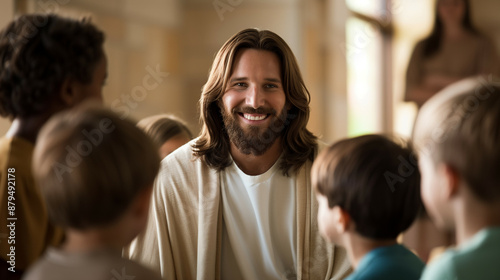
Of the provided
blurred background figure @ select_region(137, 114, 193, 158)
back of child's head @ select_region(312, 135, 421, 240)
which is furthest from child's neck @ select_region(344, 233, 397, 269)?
blurred background figure @ select_region(137, 114, 193, 158)

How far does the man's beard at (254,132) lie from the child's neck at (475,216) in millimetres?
1433

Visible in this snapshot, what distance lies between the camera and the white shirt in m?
2.87

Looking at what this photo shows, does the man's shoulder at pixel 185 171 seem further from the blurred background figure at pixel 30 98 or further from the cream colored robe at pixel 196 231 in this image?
the blurred background figure at pixel 30 98

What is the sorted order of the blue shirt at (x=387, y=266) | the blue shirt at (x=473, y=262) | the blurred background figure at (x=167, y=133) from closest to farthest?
the blue shirt at (x=473, y=262) < the blue shirt at (x=387, y=266) < the blurred background figure at (x=167, y=133)

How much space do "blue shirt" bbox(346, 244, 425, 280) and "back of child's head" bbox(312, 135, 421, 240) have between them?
59 millimetres

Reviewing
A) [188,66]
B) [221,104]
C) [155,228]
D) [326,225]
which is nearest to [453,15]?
[188,66]

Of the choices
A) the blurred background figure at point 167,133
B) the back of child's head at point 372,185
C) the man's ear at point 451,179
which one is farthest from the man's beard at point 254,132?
the man's ear at point 451,179

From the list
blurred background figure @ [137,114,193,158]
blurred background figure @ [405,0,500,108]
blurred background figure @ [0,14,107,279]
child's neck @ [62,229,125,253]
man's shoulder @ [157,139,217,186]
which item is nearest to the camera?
child's neck @ [62,229,125,253]

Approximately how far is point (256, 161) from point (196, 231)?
0.42m

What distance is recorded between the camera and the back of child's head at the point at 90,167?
1.59m

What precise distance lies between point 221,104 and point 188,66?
11.4ft

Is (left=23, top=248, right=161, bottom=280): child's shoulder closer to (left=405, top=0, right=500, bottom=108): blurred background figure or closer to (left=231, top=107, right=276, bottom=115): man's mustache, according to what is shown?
(left=231, top=107, right=276, bottom=115): man's mustache

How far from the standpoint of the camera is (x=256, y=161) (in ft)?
9.92

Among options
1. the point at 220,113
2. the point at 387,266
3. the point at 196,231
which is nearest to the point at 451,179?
the point at 387,266
